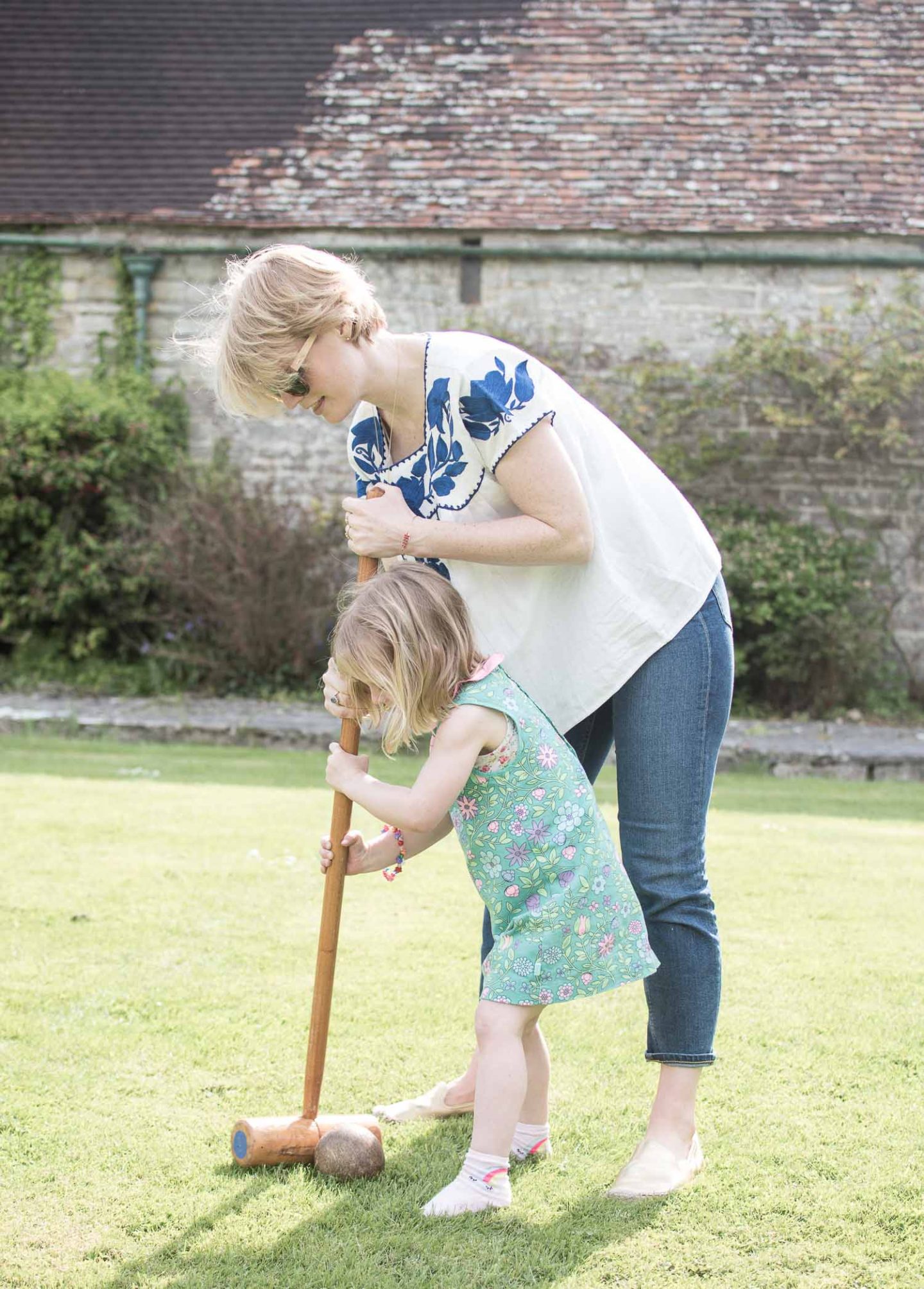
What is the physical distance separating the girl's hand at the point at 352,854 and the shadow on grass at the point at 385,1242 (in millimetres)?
606

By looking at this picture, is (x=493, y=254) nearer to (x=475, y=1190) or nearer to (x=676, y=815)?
(x=676, y=815)

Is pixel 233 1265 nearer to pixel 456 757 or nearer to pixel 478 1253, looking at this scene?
pixel 478 1253

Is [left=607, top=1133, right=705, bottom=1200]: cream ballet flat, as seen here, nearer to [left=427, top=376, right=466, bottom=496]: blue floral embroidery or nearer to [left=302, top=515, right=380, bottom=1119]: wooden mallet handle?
[left=302, top=515, right=380, bottom=1119]: wooden mallet handle

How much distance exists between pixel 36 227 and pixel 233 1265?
10804 mm

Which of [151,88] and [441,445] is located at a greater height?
[151,88]

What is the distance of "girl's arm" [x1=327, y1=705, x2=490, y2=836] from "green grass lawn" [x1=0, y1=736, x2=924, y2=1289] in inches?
29.0

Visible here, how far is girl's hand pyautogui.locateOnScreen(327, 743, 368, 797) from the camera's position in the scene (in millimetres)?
2732

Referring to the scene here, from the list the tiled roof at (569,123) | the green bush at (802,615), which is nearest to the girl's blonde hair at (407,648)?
the green bush at (802,615)

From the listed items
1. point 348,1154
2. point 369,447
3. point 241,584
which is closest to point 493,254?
point 241,584

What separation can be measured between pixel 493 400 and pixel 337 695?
0.67m

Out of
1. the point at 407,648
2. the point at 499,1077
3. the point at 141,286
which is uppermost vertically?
the point at 141,286

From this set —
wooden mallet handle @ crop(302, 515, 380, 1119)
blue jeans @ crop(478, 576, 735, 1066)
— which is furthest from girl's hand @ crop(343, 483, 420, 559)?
blue jeans @ crop(478, 576, 735, 1066)

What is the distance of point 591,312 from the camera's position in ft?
36.4

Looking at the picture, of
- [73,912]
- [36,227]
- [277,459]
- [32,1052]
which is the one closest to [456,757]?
[32,1052]
